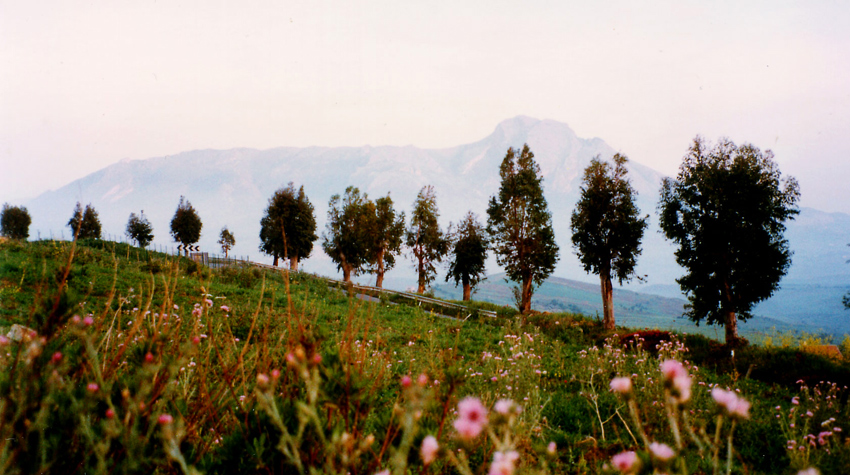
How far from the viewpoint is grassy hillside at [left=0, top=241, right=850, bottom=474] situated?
1259mm

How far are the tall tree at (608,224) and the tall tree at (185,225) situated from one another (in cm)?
4729

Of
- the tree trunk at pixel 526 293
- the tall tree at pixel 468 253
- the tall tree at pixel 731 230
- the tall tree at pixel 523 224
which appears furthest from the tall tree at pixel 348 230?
the tall tree at pixel 731 230

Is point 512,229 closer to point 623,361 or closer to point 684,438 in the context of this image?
point 623,361

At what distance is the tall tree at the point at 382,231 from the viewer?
124 ft

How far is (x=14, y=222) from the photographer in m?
51.1

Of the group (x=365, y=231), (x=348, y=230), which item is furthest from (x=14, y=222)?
(x=365, y=231)

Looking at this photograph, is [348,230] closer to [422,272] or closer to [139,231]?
[422,272]

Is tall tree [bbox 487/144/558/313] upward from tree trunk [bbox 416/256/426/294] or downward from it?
upward

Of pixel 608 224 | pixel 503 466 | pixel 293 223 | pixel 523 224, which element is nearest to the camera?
pixel 503 466

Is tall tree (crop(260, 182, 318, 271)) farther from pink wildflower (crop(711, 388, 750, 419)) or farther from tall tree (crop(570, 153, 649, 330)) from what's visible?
pink wildflower (crop(711, 388, 750, 419))

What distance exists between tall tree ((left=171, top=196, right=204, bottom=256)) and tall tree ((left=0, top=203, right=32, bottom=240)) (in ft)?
53.9

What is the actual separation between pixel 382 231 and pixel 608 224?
20912mm

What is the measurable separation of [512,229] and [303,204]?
23.6 metres

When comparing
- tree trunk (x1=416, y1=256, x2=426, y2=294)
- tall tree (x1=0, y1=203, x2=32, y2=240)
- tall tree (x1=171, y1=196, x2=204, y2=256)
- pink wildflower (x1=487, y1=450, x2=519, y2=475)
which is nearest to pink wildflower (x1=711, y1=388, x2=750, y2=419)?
pink wildflower (x1=487, y1=450, x2=519, y2=475)
